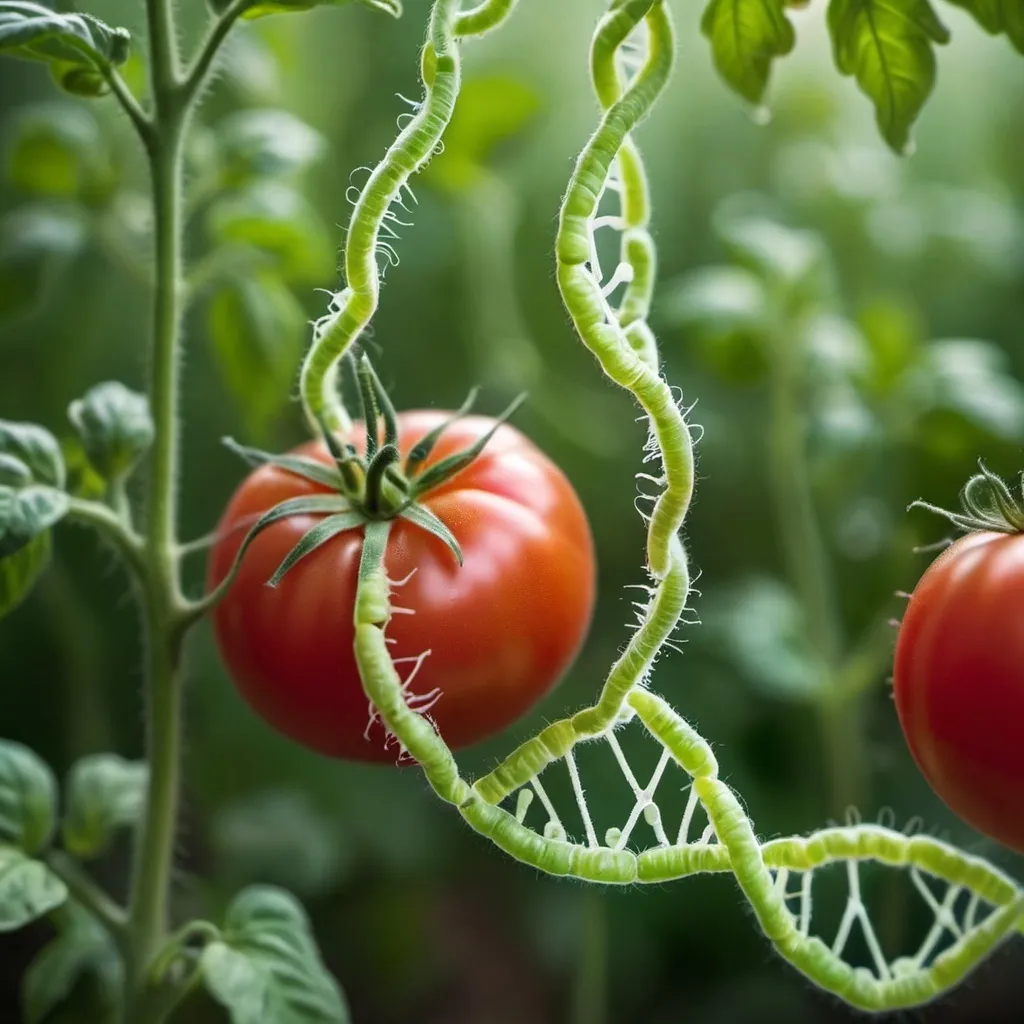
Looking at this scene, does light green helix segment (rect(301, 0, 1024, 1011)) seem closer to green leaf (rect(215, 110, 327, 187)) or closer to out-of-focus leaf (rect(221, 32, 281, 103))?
green leaf (rect(215, 110, 327, 187))

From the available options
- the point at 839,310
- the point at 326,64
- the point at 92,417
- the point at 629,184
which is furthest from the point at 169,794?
the point at 326,64

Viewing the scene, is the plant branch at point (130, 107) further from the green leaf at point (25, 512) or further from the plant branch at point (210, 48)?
the green leaf at point (25, 512)

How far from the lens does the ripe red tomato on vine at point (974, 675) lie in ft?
1.39

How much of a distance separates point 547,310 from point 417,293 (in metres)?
0.16

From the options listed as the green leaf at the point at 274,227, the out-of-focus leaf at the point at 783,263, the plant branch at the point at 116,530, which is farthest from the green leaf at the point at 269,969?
the out-of-focus leaf at the point at 783,263

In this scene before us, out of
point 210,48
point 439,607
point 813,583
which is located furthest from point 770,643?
point 210,48

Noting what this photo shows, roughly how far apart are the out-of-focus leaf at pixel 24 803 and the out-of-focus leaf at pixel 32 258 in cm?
34

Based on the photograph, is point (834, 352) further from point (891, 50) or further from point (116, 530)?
point (116, 530)

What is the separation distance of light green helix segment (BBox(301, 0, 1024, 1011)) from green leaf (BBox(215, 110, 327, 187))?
0.97 feet

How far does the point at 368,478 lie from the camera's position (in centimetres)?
50

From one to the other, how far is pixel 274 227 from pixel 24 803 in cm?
40

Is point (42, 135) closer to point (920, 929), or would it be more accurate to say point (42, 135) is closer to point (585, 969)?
point (585, 969)

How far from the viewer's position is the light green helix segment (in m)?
0.40

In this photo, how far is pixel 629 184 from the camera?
0.50m
